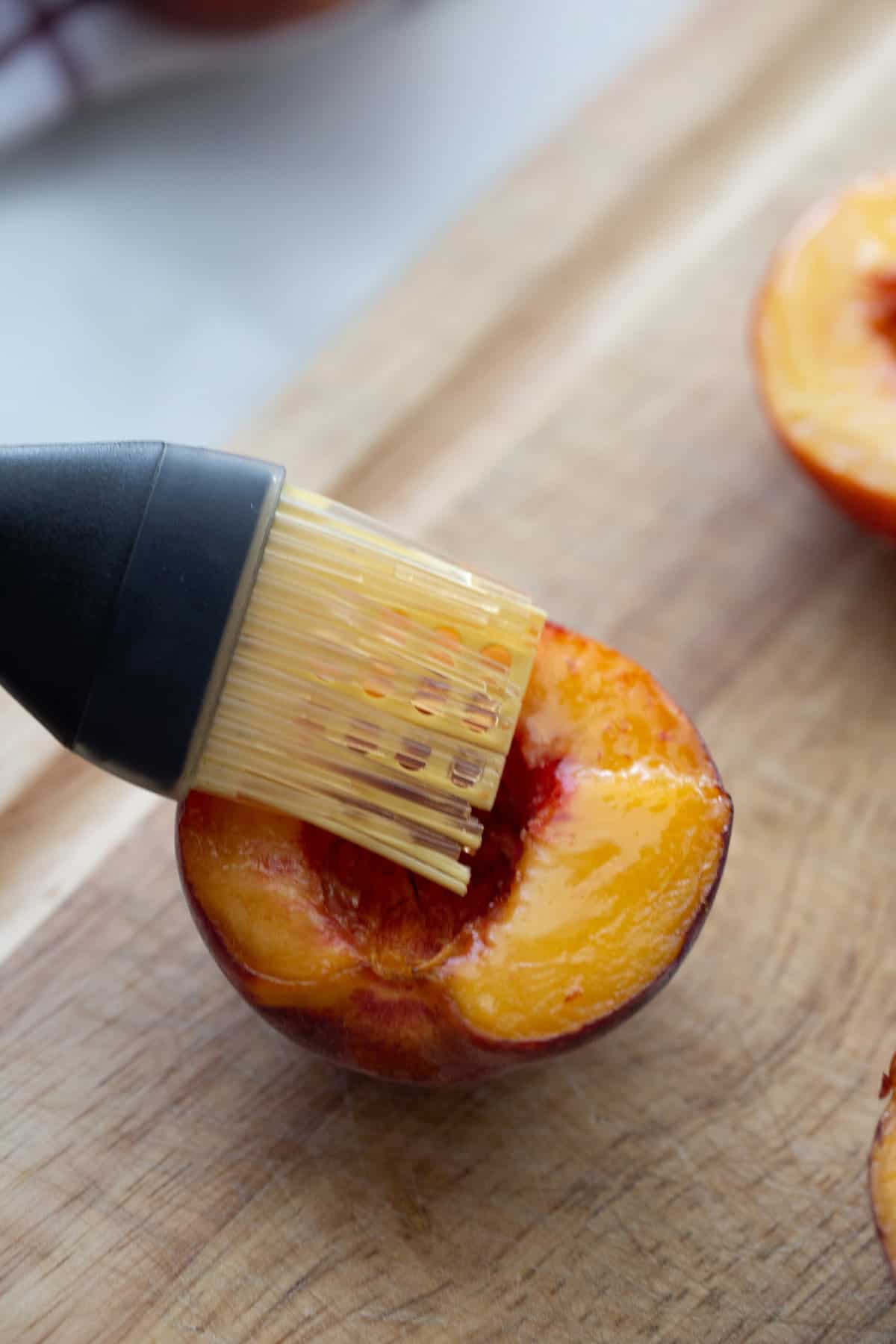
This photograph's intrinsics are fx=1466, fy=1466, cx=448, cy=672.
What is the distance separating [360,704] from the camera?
1088 mm

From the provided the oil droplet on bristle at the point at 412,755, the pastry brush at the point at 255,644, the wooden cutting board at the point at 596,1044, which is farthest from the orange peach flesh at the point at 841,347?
the oil droplet on bristle at the point at 412,755

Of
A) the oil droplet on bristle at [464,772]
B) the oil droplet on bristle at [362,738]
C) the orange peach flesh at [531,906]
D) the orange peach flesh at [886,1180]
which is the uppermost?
the oil droplet on bristle at [362,738]

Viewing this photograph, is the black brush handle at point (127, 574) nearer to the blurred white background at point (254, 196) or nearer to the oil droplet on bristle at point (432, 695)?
the oil droplet on bristle at point (432, 695)

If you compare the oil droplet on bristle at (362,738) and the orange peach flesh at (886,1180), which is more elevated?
the oil droplet on bristle at (362,738)

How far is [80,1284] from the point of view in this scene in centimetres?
116

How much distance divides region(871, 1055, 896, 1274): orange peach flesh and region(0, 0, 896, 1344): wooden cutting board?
0.16 meters

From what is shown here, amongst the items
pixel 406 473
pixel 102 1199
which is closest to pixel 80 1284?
pixel 102 1199

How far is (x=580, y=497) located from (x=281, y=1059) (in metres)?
0.71

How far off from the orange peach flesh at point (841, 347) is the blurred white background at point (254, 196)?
40 cm

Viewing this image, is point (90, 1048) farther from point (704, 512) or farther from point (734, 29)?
point (734, 29)

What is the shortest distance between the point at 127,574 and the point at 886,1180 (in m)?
0.70

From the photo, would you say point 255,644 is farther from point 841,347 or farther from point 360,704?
point 841,347

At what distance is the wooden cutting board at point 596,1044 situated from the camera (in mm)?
1177

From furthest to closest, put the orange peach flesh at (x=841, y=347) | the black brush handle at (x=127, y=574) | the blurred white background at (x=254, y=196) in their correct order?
the blurred white background at (x=254, y=196), the orange peach flesh at (x=841, y=347), the black brush handle at (x=127, y=574)
